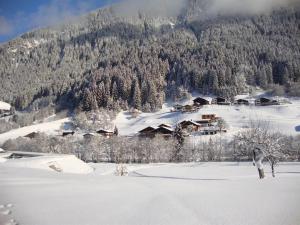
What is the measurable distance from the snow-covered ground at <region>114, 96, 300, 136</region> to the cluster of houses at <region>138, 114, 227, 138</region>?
482 centimetres

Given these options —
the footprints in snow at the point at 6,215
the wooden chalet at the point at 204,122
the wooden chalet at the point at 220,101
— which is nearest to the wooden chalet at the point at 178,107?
the wooden chalet at the point at 220,101

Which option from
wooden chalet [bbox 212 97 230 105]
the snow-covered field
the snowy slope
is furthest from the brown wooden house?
the snow-covered field

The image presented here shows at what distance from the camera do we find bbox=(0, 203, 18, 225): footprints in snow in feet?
26.5

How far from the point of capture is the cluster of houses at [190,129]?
4131 inches

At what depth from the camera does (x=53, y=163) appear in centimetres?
3306

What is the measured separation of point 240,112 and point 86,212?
12034 centimetres

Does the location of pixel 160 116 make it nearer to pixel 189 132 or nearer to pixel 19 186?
pixel 189 132

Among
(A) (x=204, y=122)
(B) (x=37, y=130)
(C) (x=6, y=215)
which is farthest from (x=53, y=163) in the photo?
(B) (x=37, y=130)

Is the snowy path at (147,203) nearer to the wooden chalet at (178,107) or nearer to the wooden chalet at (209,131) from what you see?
the wooden chalet at (209,131)

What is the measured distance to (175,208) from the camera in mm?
9484

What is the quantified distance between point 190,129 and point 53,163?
259 feet

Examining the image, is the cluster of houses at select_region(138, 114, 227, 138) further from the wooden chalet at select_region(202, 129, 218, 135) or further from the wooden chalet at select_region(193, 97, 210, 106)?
the wooden chalet at select_region(193, 97, 210, 106)

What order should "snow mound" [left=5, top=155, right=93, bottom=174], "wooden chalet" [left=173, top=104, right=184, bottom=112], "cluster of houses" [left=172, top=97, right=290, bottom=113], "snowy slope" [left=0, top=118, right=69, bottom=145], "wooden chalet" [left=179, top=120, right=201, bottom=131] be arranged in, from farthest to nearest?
"wooden chalet" [left=173, top=104, right=184, bottom=112], "cluster of houses" [left=172, top=97, right=290, bottom=113], "snowy slope" [left=0, top=118, right=69, bottom=145], "wooden chalet" [left=179, top=120, right=201, bottom=131], "snow mound" [left=5, top=155, right=93, bottom=174]

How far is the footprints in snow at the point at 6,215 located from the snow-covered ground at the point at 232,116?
320 feet
